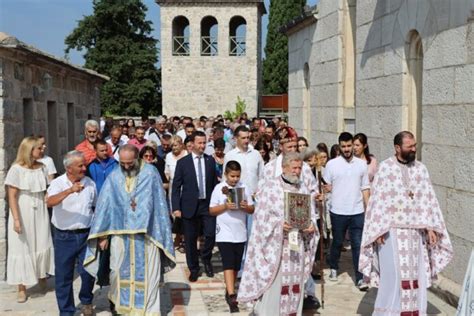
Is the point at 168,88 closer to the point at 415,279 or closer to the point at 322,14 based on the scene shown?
the point at 322,14

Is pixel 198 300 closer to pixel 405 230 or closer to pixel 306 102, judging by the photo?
pixel 405 230

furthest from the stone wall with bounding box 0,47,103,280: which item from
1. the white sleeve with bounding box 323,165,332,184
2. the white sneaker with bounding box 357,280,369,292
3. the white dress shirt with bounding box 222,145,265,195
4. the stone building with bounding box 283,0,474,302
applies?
the stone building with bounding box 283,0,474,302

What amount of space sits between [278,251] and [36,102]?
544 cm

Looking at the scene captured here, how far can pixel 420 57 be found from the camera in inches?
356

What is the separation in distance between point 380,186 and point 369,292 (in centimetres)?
212

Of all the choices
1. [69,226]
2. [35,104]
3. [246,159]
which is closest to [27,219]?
[69,226]

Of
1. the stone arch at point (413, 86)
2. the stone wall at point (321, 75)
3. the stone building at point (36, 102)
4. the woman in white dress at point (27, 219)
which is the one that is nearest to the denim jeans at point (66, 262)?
the woman in white dress at point (27, 219)

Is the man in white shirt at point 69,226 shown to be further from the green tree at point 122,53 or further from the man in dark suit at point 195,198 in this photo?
the green tree at point 122,53

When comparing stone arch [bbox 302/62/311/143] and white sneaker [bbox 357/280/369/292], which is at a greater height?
stone arch [bbox 302/62/311/143]

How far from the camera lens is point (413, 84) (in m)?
9.16

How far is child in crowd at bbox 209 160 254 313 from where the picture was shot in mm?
7449

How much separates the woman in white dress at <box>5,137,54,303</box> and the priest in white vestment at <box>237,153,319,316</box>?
291 cm

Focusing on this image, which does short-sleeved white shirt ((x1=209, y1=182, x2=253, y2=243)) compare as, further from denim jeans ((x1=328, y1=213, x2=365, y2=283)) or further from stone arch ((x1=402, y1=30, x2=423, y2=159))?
stone arch ((x1=402, y1=30, x2=423, y2=159))

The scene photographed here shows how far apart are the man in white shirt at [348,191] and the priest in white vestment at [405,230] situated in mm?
1685
